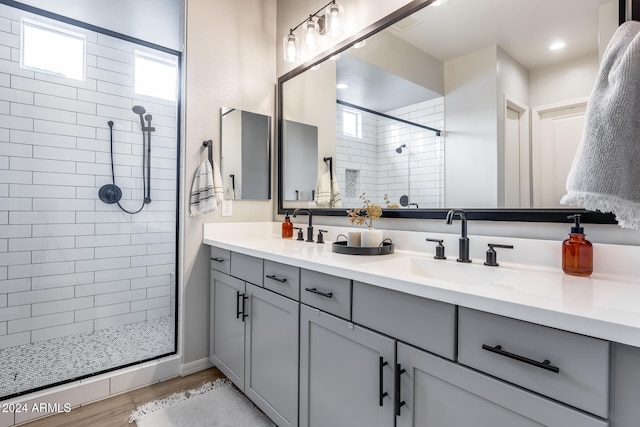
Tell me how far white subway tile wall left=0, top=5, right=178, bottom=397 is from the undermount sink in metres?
1.63

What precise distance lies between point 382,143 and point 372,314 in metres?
1.08

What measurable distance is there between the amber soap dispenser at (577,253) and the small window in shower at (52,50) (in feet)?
9.58

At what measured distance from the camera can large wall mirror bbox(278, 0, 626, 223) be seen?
3.93ft

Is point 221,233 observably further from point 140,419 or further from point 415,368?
point 415,368

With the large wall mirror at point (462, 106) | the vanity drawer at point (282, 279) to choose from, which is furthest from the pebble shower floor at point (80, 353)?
the large wall mirror at point (462, 106)

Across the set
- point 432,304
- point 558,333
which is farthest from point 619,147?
point 432,304

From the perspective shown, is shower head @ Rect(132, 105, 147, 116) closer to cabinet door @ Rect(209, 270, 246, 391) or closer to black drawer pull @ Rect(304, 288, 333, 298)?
cabinet door @ Rect(209, 270, 246, 391)

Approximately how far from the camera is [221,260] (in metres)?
2.08

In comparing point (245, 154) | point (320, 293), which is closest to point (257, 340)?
point (320, 293)

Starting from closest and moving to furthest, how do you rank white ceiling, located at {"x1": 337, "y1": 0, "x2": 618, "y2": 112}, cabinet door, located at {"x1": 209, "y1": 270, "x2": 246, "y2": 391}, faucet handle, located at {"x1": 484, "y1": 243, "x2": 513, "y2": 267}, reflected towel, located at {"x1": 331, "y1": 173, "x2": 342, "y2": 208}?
white ceiling, located at {"x1": 337, "y1": 0, "x2": 618, "y2": 112}
faucet handle, located at {"x1": 484, "y1": 243, "x2": 513, "y2": 267}
cabinet door, located at {"x1": 209, "y1": 270, "x2": 246, "y2": 391}
reflected towel, located at {"x1": 331, "y1": 173, "x2": 342, "y2": 208}

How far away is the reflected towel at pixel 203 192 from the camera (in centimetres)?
214

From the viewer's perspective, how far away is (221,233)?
2305 millimetres

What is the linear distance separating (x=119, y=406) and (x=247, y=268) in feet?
3.61

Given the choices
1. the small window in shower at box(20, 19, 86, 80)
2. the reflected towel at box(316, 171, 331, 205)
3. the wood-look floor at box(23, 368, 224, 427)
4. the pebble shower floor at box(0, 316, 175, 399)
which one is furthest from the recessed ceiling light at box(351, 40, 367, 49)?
the wood-look floor at box(23, 368, 224, 427)
